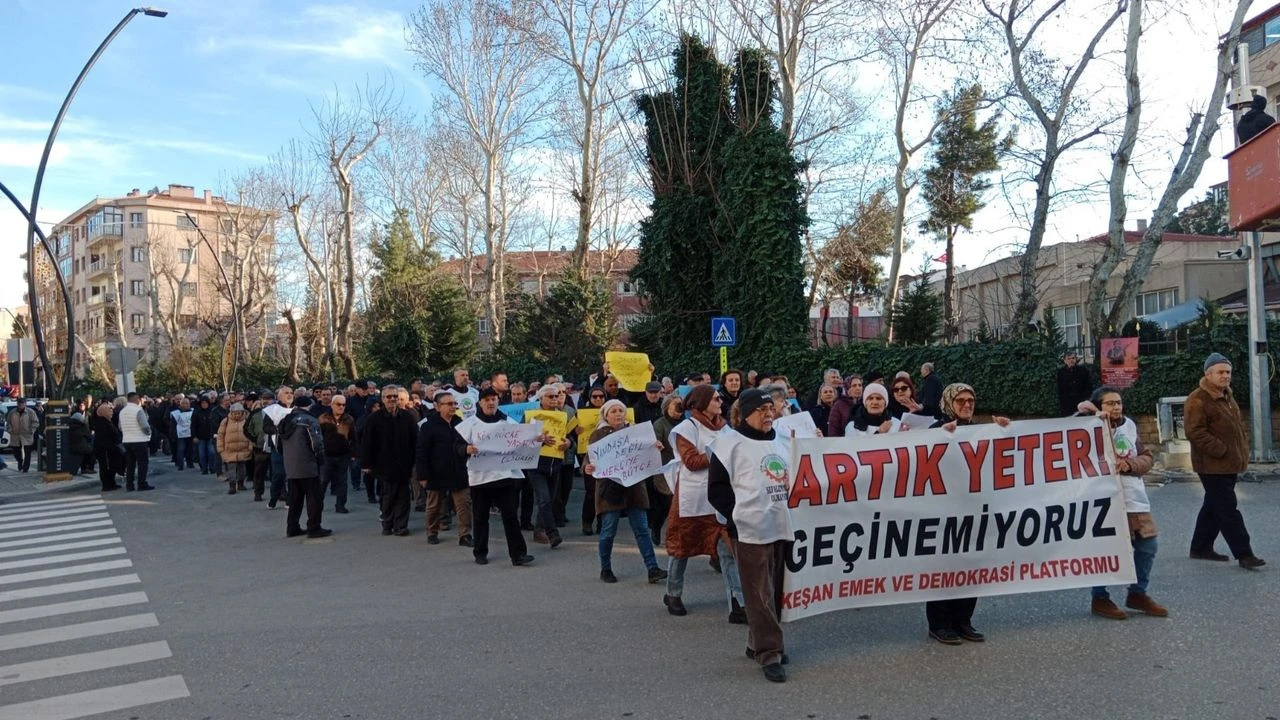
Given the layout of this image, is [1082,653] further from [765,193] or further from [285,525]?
[765,193]

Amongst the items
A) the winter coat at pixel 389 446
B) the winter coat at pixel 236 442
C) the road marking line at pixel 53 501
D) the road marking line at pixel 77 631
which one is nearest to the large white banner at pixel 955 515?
the road marking line at pixel 77 631

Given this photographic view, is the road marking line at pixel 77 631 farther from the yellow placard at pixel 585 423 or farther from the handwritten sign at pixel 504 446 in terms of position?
the yellow placard at pixel 585 423

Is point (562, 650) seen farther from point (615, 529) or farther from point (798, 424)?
point (798, 424)

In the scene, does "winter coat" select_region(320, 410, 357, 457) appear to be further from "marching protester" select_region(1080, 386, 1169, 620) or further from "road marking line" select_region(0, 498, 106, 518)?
"marching protester" select_region(1080, 386, 1169, 620)

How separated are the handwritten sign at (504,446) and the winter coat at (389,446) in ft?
7.25

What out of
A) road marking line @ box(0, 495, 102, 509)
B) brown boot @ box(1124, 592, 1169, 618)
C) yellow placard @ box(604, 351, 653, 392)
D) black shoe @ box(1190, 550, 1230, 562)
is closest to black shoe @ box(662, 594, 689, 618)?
brown boot @ box(1124, 592, 1169, 618)

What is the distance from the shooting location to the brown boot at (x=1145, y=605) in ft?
23.0

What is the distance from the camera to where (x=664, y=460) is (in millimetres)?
9805

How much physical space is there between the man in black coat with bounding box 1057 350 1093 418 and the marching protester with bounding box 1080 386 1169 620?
11.7 meters

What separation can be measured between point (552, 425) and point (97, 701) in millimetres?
5876

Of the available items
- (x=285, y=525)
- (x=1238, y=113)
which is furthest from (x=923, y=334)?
(x=285, y=525)

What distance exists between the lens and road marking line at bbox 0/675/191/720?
231 inches

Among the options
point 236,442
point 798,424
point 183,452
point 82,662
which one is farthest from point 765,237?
point 82,662

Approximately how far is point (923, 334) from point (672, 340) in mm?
9623
